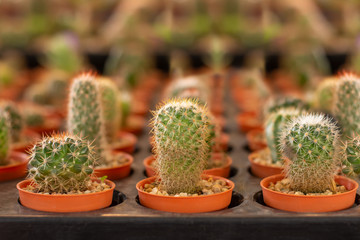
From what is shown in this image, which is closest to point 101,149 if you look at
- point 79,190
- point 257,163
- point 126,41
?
point 79,190

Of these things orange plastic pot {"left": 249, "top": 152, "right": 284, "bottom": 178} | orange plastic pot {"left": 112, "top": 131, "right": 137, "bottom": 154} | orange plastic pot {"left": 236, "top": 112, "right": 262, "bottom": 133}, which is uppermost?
orange plastic pot {"left": 236, "top": 112, "right": 262, "bottom": 133}

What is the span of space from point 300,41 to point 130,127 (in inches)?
167

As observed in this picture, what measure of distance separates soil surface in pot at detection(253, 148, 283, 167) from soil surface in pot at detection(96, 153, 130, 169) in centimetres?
82

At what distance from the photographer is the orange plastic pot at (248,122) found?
4.62 metres

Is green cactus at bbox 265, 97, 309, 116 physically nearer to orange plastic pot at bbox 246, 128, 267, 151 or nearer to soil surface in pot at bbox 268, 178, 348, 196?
orange plastic pot at bbox 246, 128, 267, 151

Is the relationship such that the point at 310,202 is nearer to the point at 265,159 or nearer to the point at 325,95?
the point at 265,159

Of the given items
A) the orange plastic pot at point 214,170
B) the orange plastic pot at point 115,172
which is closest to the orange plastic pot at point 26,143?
the orange plastic pot at point 115,172

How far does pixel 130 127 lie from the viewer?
4.68 metres

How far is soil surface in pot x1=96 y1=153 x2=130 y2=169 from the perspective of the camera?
3.41 meters

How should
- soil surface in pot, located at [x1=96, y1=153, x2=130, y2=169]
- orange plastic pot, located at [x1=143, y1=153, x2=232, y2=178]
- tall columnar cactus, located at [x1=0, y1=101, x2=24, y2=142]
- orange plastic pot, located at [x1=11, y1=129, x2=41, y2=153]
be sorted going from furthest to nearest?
tall columnar cactus, located at [x1=0, y1=101, x2=24, y2=142] → orange plastic pot, located at [x1=11, y1=129, x2=41, y2=153] → soil surface in pot, located at [x1=96, y1=153, x2=130, y2=169] → orange plastic pot, located at [x1=143, y1=153, x2=232, y2=178]

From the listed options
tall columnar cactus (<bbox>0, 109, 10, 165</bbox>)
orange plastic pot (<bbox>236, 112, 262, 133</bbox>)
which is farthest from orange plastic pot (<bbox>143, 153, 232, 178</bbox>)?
orange plastic pot (<bbox>236, 112, 262, 133</bbox>)

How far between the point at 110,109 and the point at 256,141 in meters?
1.07

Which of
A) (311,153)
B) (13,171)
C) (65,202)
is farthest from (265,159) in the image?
(13,171)

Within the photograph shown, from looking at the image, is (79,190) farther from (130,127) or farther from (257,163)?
(130,127)
